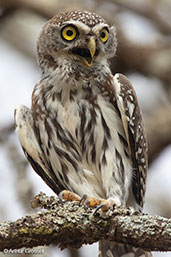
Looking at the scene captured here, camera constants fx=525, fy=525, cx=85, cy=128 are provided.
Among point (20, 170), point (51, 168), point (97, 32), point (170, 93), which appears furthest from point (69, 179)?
point (170, 93)

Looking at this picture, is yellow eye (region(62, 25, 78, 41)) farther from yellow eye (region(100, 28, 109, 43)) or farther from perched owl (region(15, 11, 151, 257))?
yellow eye (region(100, 28, 109, 43))

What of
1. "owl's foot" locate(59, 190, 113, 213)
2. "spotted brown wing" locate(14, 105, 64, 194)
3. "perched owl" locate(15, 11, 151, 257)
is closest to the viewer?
"owl's foot" locate(59, 190, 113, 213)

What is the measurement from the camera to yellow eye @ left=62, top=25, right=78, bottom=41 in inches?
215

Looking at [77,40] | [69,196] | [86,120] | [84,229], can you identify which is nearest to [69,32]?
[77,40]

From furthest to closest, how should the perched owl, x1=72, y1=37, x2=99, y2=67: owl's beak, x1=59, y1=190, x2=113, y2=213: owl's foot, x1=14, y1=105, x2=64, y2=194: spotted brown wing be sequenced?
1. x1=14, y1=105, x2=64, y2=194: spotted brown wing
2. the perched owl
3. x1=72, y1=37, x2=99, y2=67: owl's beak
4. x1=59, y1=190, x2=113, y2=213: owl's foot

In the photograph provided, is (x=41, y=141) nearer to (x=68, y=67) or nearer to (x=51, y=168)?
(x=51, y=168)

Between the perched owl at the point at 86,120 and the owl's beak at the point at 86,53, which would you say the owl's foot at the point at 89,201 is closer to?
the perched owl at the point at 86,120

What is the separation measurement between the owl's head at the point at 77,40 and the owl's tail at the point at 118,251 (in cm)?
194

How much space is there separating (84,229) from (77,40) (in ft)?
7.17

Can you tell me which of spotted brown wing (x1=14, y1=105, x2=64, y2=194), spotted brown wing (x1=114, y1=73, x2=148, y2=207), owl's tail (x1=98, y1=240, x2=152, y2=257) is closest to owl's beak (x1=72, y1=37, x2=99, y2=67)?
spotted brown wing (x1=114, y1=73, x2=148, y2=207)

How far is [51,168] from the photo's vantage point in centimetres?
588

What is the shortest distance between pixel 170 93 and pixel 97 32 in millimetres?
2296

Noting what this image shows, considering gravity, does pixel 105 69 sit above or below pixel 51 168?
above

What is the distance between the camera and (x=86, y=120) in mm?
5527
